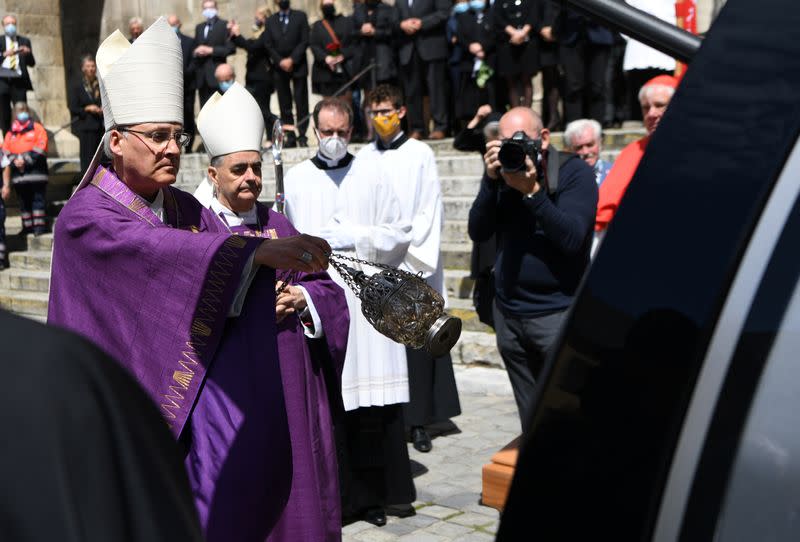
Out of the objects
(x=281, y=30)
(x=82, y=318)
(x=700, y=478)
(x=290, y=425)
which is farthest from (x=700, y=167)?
(x=281, y=30)

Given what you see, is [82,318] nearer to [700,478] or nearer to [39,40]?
[700,478]

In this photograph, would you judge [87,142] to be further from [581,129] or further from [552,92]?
[581,129]

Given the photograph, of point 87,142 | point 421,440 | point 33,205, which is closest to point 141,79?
point 421,440

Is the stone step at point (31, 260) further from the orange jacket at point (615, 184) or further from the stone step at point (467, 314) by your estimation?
the orange jacket at point (615, 184)

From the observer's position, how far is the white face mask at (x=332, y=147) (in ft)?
18.5

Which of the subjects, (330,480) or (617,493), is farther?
(330,480)

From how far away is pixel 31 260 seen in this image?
13.7 meters

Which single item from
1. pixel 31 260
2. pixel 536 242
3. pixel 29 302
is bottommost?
pixel 29 302

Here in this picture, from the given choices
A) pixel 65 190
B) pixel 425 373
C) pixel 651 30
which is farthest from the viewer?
pixel 65 190

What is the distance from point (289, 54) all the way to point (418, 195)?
29.0 feet

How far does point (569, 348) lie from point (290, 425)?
8.83 feet

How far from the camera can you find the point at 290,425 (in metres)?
3.86

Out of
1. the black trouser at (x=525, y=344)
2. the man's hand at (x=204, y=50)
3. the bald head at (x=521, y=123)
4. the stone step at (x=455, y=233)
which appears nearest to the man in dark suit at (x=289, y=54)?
the man's hand at (x=204, y=50)

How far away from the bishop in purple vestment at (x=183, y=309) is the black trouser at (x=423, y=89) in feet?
31.3
